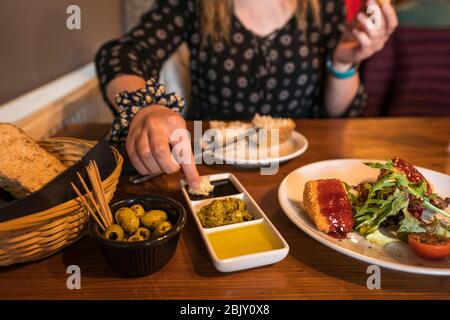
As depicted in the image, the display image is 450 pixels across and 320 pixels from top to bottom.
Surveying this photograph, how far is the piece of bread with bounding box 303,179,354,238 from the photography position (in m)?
0.72

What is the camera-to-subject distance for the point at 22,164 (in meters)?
0.78

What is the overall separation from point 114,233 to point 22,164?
0.94 feet

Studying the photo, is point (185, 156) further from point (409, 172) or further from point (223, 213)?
point (409, 172)

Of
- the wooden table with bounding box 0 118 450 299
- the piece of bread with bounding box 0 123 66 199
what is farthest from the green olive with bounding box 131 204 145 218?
the piece of bread with bounding box 0 123 66 199

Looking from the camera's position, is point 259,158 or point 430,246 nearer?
point 430,246

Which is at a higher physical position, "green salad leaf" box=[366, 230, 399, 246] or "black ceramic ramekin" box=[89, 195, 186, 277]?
"black ceramic ramekin" box=[89, 195, 186, 277]

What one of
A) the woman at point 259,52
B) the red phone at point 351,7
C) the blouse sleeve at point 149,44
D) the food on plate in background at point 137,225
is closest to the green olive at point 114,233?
the food on plate in background at point 137,225

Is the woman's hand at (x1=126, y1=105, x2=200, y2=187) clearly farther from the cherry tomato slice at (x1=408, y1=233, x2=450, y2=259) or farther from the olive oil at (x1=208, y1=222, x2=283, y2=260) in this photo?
the cherry tomato slice at (x1=408, y1=233, x2=450, y2=259)

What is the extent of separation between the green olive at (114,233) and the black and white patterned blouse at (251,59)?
38.9 inches

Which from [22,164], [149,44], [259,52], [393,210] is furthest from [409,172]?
[149,44]

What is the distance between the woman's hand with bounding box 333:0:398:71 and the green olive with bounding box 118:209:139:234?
1015mm

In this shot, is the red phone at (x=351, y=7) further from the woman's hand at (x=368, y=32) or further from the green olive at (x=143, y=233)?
the green olive at (x=143, y=233)

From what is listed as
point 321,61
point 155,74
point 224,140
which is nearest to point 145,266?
point 224,140

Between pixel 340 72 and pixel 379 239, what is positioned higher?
pixel 340 72
